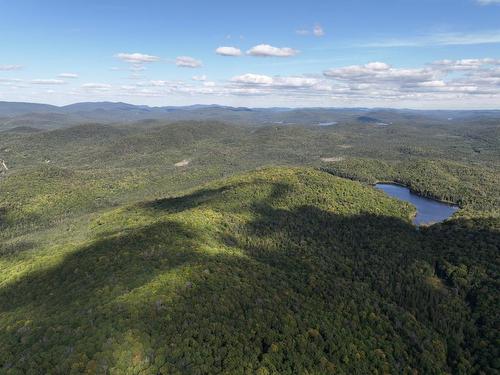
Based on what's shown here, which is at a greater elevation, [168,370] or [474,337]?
[168,370]

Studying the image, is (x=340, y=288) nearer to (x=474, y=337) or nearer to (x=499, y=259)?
(x=474, y=337)

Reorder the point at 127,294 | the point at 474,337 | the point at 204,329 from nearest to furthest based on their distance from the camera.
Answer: the point at 204,329 < the point at 127,294 < the point at 474,337

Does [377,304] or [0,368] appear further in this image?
[377,304]

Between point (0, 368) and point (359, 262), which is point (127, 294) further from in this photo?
point (359, 262)

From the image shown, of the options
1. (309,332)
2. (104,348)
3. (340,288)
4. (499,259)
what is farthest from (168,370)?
(499,259)

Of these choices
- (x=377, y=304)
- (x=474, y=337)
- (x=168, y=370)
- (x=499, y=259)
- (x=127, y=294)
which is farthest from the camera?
(x=499, y=259)

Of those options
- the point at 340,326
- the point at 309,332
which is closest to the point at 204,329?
the point at 309,332

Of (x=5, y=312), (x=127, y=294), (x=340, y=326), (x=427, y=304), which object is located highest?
(x=127, y=294)
